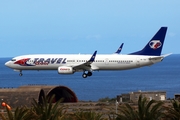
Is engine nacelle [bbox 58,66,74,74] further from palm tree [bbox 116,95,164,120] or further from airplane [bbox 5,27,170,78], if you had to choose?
palm tree [bbox 116,95,164,120]

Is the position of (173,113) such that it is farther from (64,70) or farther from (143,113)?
(64,70)

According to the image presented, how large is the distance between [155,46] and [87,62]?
1067 cm

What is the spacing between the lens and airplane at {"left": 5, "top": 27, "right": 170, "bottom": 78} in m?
82.4

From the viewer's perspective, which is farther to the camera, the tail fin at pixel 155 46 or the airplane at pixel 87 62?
the tail fin at pixel 155 46

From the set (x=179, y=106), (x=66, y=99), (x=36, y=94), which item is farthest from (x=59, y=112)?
(x=66, y=99)

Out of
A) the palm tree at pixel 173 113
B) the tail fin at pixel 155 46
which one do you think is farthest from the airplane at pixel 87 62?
the palm tree at pixel 173 113

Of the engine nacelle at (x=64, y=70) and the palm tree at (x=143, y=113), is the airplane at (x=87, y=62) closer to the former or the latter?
the engine nacelle at (x=64, y=70)

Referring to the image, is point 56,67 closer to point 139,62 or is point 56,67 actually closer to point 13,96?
point 139,62

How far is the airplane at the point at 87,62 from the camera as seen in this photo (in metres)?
82.4

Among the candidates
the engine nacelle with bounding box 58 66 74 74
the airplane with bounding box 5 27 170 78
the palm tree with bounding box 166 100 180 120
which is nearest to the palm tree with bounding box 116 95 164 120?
the palm tree with bounding box 166 100 180 120

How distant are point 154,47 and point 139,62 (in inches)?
160

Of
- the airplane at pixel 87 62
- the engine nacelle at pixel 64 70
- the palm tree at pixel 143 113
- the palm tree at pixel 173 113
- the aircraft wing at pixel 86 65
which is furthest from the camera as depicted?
the airplane at pixel 87 62

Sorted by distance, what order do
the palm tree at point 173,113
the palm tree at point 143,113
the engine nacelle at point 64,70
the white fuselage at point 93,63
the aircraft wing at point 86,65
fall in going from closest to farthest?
the palm tree at point 143,113, the palm tree at point 173,113, the aircraft wing at point 86,65, the engine nacelle at point 64,70, the white fuselage at point 93,63

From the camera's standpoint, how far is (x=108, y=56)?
3280 inches
